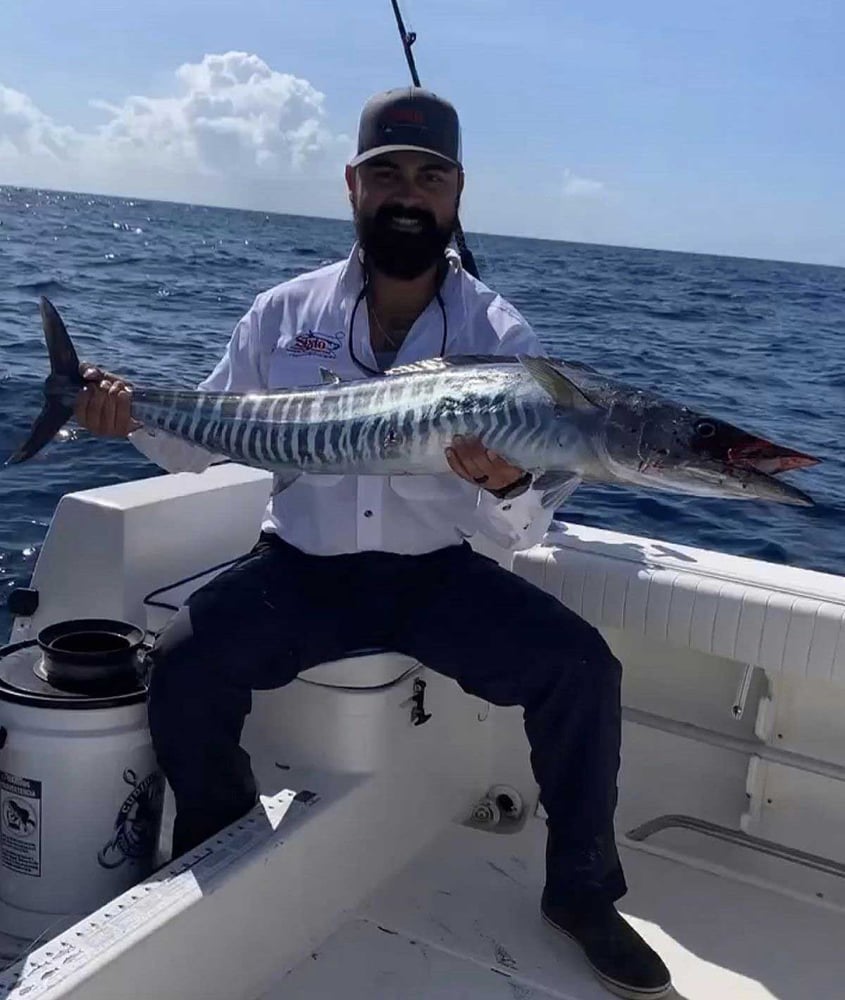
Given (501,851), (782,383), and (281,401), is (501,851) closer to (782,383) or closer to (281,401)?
(281,401)

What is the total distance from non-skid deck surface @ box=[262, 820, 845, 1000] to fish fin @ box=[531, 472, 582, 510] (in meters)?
1.09

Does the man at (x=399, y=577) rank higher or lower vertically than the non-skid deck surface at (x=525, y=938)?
higher

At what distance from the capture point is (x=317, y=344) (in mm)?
3207

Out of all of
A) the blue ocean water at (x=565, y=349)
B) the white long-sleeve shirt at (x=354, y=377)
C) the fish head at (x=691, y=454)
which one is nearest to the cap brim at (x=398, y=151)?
the white long-sleeve shirt at (x=354, y=377)

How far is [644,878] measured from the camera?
3211mm

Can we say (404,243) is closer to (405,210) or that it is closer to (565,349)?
(405,210)

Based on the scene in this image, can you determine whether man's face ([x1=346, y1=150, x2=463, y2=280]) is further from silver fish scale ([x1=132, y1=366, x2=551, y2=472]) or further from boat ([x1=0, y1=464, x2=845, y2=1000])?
boat ([x1=0, y1=464, x2=845, y2=1000])

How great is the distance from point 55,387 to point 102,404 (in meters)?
0.12

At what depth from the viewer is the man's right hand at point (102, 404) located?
2979mm

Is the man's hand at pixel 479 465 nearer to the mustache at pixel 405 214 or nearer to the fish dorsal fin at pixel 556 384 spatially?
the fish dorsal fin at pixel 556 384

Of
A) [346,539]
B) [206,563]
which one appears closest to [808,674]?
[346,539]

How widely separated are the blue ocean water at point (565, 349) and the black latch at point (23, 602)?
205 cm

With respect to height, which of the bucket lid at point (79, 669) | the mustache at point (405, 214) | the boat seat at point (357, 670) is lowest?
the boat seat at point (357, 670)

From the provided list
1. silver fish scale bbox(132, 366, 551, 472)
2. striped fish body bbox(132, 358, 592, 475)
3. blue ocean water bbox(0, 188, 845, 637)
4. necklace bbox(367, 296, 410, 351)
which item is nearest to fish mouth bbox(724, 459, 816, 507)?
striped fish body bbox(132, 358, 592, 475)
